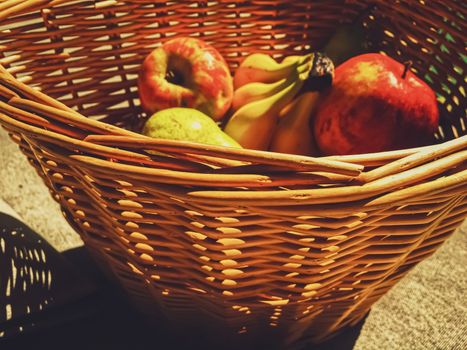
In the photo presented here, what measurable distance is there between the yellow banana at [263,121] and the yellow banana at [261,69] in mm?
54

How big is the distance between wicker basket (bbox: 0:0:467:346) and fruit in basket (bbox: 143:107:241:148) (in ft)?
0.37

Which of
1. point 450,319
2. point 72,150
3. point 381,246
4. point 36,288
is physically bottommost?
point 450,319

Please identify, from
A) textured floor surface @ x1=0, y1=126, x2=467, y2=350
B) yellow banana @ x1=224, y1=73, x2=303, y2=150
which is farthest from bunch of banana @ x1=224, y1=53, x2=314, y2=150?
textured floor surface @ x1=0, y1=126, x2=467, y2=350

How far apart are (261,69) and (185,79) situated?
13cm

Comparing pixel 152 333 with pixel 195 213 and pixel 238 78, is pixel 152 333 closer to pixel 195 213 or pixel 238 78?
pixel 195 213

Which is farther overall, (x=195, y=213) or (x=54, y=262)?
(x=54, y=262)

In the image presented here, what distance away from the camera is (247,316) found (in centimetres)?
56

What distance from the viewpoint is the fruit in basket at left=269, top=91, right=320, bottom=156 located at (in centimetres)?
71

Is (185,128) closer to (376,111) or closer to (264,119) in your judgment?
(264,119)

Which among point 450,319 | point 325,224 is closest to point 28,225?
point 325,224

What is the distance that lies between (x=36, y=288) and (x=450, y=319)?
585 millimetres

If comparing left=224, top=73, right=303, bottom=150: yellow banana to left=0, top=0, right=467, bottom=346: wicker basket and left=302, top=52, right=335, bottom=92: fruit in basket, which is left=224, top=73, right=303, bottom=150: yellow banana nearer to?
left=302, top=52, right=335, bottom=92: fruit in basket

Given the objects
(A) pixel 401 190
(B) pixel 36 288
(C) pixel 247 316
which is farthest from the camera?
(B) pixel 36 288

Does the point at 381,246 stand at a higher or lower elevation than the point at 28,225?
higher
